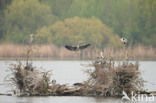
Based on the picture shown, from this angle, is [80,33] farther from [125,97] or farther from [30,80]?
[125,97]

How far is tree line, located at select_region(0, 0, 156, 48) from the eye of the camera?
62.3m

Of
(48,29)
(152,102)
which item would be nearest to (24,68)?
(152,102)

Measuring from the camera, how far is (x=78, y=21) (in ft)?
218

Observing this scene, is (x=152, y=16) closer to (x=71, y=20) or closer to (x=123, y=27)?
(x=123, y=27)

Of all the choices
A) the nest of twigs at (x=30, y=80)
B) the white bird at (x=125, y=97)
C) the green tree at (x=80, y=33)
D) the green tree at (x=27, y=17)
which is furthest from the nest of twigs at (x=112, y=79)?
the green tree at (x=27, y=17)

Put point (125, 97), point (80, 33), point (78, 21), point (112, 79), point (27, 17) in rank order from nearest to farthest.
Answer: point (125, 97) → point (112, 79) → point (80, 33) → point (78, 21) → point (27, 17)

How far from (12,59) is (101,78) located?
2918cm

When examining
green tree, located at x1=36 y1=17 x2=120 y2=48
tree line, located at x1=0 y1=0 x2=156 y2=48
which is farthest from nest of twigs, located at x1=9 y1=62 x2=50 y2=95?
tree line, located at x1=0 y1=0 x2=156 y2=48

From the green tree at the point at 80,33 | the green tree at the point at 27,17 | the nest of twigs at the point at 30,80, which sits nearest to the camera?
the nest of twigs at the point at 30,80

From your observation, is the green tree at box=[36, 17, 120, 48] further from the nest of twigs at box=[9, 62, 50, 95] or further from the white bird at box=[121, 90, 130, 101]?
the white bird at box=[121, 90, 130, 101]

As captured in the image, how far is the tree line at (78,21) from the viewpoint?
62281 millimetres

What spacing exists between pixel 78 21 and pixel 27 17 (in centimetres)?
821

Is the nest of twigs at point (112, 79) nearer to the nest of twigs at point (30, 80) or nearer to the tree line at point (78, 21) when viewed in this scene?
the nest of twigs at point (30, 80)

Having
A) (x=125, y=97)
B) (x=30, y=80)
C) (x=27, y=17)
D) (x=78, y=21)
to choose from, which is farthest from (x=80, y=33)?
(x=125, y=97)
